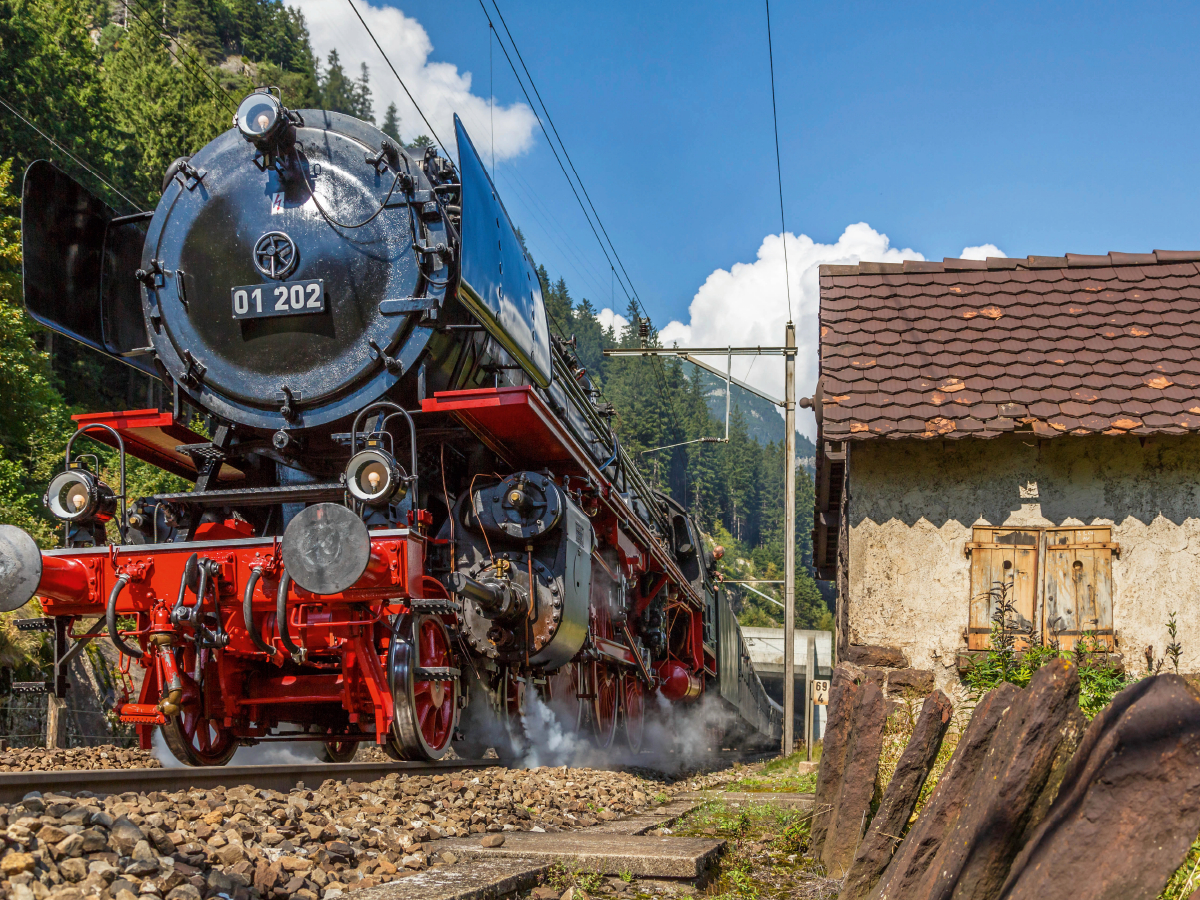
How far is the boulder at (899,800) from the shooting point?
3189 millimetres

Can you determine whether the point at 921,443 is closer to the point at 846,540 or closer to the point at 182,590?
the point at 846,540

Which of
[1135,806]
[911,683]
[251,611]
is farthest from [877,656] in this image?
[1135,806]

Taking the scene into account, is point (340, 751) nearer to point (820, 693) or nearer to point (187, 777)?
point (187, 777)

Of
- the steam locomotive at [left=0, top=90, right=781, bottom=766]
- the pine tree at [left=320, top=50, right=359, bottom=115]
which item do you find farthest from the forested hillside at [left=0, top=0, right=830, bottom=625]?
the steam locomotive at [left=0, top=90, right=781, bottom=766]

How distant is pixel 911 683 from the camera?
18.4 feet

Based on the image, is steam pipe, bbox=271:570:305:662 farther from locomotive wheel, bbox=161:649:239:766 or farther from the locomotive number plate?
the locomotive number plate

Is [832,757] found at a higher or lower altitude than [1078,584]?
lower

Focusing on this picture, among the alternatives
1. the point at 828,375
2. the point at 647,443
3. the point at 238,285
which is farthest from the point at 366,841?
the point at 647,443

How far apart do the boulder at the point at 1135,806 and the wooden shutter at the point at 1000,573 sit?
4.22 meters

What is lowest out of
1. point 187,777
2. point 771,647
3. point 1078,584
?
point 771,647

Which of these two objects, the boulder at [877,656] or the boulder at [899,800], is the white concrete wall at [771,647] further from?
the boulder at [899,800]

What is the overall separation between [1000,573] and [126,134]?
34.4 meters

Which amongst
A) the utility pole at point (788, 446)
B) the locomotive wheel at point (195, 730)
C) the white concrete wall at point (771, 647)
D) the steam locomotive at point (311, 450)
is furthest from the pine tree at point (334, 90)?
the white concrete wall at point (771, 647)

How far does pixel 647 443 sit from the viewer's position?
211 feet
